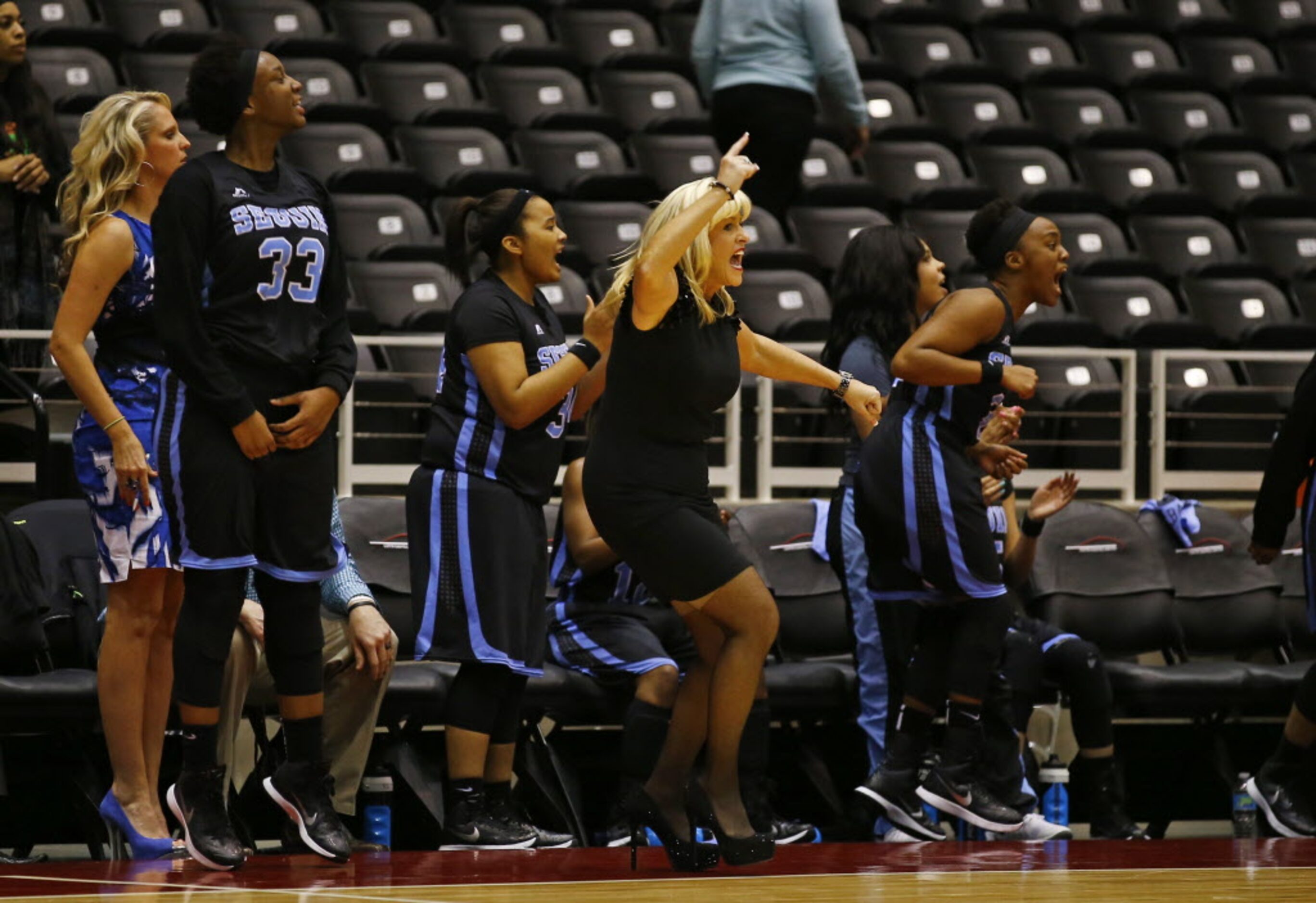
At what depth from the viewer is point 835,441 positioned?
280 inches

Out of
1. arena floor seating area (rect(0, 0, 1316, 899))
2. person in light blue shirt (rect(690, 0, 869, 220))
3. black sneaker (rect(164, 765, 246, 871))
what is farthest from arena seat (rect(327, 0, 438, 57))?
black sneaker (rect(164, 765, 246, 871))

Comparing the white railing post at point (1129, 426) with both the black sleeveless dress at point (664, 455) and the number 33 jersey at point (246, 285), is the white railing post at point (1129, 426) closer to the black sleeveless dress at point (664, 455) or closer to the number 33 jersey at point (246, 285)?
the black sleeveless dress at point (664, 455)

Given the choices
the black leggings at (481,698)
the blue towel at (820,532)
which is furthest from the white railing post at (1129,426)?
the black leggings at (481,698)

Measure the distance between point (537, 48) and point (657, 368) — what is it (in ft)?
19.1

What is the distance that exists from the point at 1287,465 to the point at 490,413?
2.24 meters

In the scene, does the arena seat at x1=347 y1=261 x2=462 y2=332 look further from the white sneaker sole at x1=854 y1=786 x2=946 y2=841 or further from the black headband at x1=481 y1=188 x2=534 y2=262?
the white sneaker sole at x1=854 y1=786 x2=946 y2=841

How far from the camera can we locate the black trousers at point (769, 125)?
749 cm

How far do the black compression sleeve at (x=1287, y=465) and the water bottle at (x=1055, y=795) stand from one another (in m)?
0.93

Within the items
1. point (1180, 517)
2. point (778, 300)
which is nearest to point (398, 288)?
point (778, 300)

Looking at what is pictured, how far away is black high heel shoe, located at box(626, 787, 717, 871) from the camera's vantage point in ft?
13.2

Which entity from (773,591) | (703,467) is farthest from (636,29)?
(703,467)

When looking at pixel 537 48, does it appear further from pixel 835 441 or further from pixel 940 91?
pixel 835 441

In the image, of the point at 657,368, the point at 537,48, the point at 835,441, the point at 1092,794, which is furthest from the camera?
the point at 537,48

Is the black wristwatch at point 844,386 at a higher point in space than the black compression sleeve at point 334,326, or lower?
lower
